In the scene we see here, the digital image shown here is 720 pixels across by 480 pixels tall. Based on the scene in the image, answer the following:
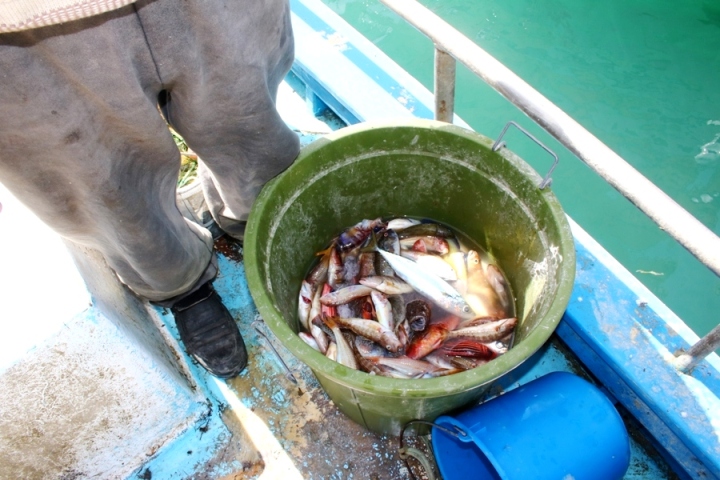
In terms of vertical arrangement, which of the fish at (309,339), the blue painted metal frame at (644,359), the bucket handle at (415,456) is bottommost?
the bucket handle at (415,456)

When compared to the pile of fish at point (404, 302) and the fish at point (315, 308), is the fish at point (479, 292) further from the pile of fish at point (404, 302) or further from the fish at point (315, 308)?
the fish at point (315, 308)

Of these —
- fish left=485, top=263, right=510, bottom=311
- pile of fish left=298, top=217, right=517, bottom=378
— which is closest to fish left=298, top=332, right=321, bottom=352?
pile of fish left=298, top=217, right=517, bottom=378

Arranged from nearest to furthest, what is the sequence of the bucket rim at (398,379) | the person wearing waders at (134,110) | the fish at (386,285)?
1. the person wearing waders at (134,110)
2. the bucket rim at (398,379)
3. the fish at (386,285)

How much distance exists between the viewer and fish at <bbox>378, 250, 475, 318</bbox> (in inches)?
90.7

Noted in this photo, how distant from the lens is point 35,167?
4.30ft

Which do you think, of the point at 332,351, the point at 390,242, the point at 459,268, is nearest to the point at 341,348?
the point at 332,351

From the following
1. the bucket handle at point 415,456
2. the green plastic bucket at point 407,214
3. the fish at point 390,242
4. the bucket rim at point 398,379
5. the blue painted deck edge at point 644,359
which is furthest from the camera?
the fish at point 390,242

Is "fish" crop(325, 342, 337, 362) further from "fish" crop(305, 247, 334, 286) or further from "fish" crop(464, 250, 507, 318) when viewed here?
"fish" crop(464, 250, 507, 318)

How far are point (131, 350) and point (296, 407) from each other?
2.78 ft

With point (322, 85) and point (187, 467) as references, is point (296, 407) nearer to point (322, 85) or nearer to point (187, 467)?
point (187, 467)

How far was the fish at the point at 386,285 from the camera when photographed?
236 cm

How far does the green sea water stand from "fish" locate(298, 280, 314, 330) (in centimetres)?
215

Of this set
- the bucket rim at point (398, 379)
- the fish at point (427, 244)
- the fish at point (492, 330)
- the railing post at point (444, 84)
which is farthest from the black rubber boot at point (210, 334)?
the railing post at point (444, 84)

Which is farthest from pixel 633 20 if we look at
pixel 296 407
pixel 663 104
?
pixel 296 407
